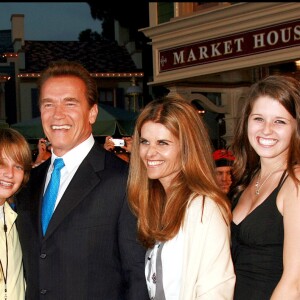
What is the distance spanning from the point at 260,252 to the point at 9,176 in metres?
1.40

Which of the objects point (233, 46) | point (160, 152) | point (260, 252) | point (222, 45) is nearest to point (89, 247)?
point (160, 152)

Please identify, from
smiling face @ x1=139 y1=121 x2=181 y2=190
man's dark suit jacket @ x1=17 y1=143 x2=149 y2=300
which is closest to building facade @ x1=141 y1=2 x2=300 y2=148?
smiling face @ x1=139 y1=121 x2=181 y2=190

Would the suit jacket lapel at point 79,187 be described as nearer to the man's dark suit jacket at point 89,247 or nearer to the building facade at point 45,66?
the man's dark suit jacket at point 89,247

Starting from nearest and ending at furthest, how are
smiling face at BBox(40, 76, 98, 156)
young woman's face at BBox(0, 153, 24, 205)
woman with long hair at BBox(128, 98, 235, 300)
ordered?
woman with long hair at BBox(128, 98, 235, 300) → smiling face at BBox(40, 76, 98, 156) → young woman's face at BBox(0, 153, 24, 205)

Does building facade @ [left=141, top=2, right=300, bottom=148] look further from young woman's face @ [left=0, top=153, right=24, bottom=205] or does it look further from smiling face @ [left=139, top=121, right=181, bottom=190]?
smiling face @ [left=139, top=121, right=181, bottom=190]

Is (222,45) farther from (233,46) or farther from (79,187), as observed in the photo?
(79,187)

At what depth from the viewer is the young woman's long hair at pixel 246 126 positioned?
3.18 metres

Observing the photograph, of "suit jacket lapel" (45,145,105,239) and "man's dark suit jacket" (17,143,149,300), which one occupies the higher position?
"suit jacket lapel" (45,145,105,239)

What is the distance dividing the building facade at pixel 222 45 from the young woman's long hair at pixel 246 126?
4307mm

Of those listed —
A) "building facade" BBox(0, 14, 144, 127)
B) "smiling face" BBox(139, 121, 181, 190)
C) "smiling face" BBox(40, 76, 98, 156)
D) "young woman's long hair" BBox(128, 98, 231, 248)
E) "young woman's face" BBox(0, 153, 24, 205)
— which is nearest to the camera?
"young woman's long hair" BBox(128, 98, 231, 248)

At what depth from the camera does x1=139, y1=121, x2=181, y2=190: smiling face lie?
3182 mm

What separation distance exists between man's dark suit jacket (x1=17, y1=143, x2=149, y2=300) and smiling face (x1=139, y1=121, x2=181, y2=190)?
20 centimetres

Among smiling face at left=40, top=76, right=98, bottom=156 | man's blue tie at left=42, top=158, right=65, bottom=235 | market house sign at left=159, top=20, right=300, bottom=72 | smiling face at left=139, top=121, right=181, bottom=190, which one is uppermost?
market house sign at left=159, top=20, right=300, bottom=72

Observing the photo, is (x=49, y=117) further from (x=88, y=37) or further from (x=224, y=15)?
(x=88, y=37)
